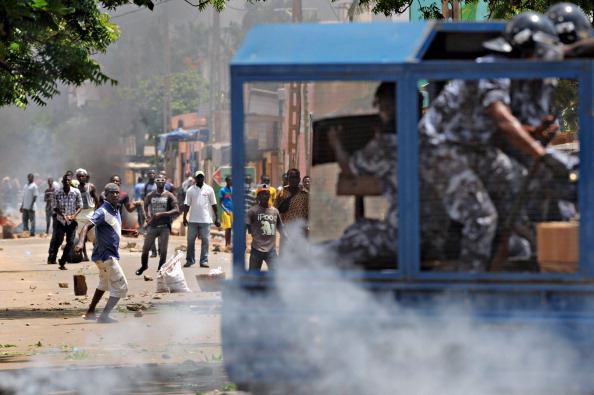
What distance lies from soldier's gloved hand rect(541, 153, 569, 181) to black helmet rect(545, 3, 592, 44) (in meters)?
0.88

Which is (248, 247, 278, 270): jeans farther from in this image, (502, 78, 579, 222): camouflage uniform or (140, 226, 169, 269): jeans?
(502, 78, 579, 222): camouflage uniform

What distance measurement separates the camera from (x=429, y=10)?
663 inches

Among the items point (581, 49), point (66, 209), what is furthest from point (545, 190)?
point (66, 209)

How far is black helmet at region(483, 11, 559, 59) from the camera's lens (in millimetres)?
6379

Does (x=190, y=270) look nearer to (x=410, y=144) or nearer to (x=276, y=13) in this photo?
(x=410, y=144)

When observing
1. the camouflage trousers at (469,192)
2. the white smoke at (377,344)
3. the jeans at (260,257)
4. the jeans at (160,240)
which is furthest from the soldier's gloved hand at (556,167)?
the jeans at (160,240)

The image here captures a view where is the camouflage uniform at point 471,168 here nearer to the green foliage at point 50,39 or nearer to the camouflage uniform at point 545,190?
the camouflage uniform at point 545,190

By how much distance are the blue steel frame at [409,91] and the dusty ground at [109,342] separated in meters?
2.33

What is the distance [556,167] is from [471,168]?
462mm

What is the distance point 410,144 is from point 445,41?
117 centimetres

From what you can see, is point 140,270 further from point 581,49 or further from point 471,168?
point 581,49

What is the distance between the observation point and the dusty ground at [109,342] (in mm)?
8344

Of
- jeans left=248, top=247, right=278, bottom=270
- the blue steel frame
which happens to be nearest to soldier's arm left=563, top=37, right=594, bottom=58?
the blue steel frame

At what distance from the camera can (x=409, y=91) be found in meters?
6.26
